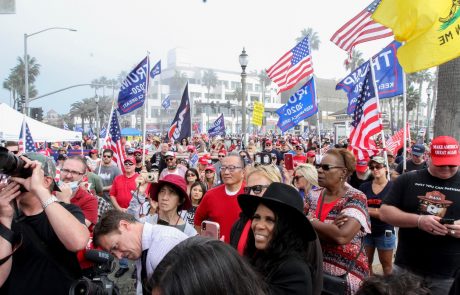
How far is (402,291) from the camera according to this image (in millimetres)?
1596

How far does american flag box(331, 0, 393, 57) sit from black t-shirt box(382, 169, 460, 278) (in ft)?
20.2

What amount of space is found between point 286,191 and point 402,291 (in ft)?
3.26

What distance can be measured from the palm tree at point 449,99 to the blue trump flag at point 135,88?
651 centimetres

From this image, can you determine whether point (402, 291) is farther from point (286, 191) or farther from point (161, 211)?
point (161, 211)

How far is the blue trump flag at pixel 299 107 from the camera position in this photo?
11.3 metres

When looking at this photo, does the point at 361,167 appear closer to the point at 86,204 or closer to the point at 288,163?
the point at 288,163

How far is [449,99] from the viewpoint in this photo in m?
7.16

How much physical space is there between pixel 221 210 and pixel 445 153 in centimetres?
216

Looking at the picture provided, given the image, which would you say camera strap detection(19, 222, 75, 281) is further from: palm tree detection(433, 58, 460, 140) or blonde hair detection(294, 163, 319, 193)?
palm tree detection(433, 58, 460, 140)

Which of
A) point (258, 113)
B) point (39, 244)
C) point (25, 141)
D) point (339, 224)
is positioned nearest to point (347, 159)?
point (339, 224)

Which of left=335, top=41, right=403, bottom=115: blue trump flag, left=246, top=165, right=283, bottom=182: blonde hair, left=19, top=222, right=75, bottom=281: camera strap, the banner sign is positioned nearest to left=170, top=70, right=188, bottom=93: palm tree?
the banner sign

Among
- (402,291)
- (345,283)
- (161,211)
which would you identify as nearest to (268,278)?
(402,291)

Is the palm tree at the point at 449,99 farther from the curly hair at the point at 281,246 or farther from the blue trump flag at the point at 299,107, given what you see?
the curly hair at the point at 281,246

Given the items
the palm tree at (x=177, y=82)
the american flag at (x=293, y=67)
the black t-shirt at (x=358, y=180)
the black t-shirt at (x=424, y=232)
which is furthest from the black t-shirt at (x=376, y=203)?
the palm tree at (x=177, y=82)
